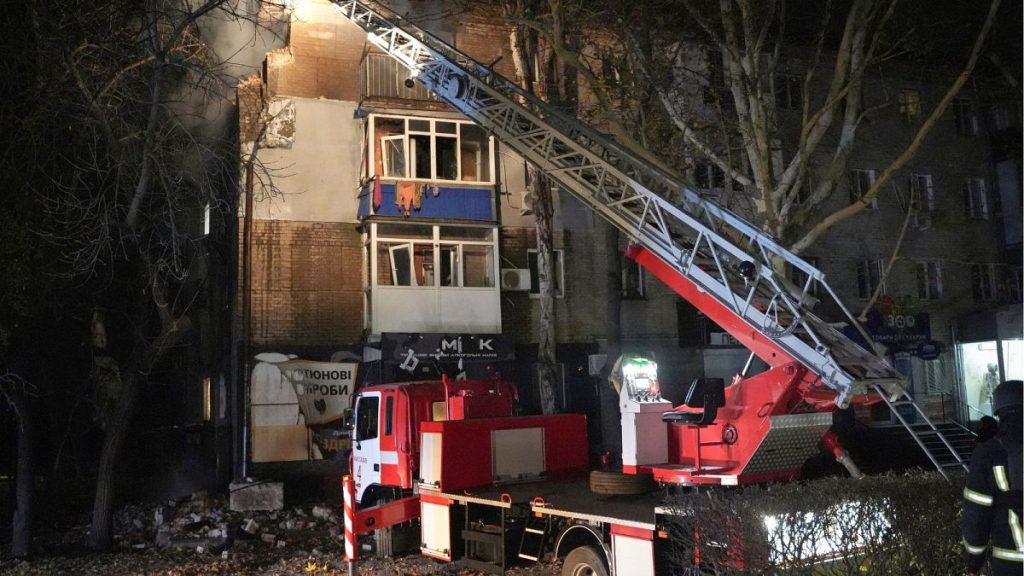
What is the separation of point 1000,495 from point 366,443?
872 cm

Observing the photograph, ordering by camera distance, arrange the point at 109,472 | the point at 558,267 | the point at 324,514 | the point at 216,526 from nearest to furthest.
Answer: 1. the point at 109,472
2. the point at 216,526
3. the point at 324,514
4. the point at 558,267

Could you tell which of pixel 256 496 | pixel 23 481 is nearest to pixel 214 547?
pixel 23 481

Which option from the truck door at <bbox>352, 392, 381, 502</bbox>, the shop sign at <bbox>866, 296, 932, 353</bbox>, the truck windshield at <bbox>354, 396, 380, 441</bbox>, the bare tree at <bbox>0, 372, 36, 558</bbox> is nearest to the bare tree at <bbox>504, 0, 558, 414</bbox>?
the truck door at <bbox>352, 392, 381, 502</bbox>

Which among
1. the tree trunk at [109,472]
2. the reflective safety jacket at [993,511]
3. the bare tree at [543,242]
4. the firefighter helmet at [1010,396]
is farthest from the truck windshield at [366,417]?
the firefighter helmet at [1010,396]

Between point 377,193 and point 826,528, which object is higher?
point 377,193

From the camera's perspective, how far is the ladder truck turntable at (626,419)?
796 centimetres

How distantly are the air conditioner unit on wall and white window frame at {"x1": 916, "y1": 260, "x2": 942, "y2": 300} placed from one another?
12630 millimetres

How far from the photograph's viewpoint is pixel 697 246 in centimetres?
921

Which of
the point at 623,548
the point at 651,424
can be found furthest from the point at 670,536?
the point at 651,424

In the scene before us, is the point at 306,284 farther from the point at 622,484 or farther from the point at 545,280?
the point at 622,484

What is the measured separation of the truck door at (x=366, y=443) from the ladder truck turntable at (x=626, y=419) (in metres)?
0.03

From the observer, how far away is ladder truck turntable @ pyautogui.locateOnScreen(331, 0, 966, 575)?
314 inches

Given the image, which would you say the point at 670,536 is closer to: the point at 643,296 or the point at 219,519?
the point at 219,519

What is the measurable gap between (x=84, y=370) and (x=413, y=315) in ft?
30.6
